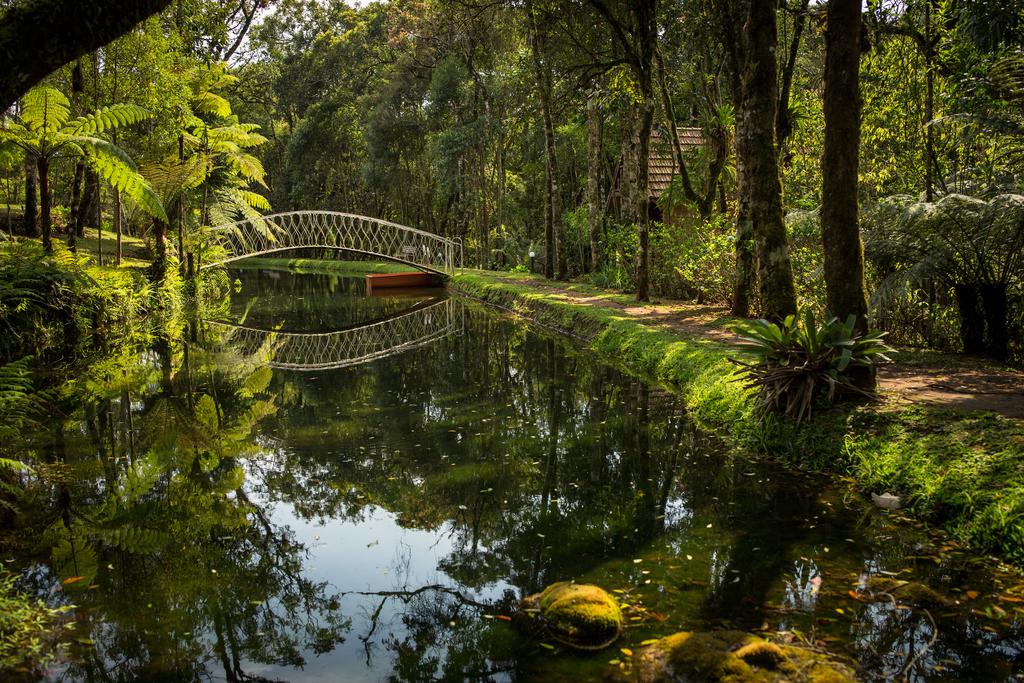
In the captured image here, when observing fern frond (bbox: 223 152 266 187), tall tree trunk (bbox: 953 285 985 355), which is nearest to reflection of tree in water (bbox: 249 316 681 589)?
tall tree trunk (bbox: 953 285 985 355)

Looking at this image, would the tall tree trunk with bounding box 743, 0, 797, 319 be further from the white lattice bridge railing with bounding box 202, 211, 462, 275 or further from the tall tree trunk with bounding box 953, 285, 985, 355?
the white lattice bridge railing with bounding box 202, 211, 462, 275

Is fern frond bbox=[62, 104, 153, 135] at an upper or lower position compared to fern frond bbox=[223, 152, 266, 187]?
lower

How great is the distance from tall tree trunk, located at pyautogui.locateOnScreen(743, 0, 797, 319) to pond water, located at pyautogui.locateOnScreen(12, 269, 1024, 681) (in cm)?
191

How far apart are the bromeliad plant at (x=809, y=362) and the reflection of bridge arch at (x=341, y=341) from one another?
28.2 ft

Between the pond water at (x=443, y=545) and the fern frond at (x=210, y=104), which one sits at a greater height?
the fern frond at (x=210, y=104)

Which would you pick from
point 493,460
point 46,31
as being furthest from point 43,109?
point 46,31

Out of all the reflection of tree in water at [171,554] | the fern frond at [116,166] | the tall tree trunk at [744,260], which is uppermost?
the fern frond at [116,166]

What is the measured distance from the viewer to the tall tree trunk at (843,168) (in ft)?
22.6

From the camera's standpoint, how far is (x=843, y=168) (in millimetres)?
7133

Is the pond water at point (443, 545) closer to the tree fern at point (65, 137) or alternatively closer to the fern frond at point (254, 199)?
the tree fern at point (65, 137)

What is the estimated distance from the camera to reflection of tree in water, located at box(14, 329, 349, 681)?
171 inches

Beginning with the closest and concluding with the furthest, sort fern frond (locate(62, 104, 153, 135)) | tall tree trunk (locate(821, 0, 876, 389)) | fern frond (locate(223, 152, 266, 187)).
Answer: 1. tall tree trunk (locate(821, 0, 876, 389))
2. fern frond (locate(62, 104, 153, 135))
3. fern frond (locate(223, 152, 266, 187))

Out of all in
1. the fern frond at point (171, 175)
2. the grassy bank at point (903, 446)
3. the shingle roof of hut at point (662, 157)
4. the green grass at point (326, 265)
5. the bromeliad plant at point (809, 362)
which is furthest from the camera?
the green grass at point (326, 265)

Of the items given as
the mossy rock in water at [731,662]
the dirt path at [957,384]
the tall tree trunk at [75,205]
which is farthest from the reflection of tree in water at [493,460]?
the tall tree trunk at [75,205]
